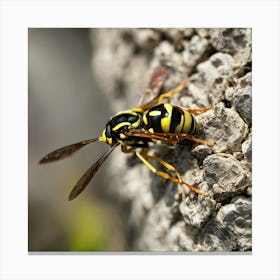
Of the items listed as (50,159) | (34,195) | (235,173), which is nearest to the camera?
(235,173)

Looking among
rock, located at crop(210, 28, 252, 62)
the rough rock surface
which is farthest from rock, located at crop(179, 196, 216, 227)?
rock, located at crop(210, 28, 252, 62)

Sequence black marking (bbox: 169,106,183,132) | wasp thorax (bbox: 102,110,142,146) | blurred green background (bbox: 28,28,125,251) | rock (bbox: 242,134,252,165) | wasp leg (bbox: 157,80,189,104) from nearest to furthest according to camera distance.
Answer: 1. black marking (bbox: 169,106,183,132)
2. rock (bbox: 242,134,252,165)
3. wasp thorax (bbox: 102,110,142,146)
4. wasp leg (bbox: 157,80,189,104)
5. blurred green background (bbox: 28,28,125,251)

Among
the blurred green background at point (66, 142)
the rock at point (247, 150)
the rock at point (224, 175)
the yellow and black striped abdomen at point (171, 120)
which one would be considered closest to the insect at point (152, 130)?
the yellow and black striped abdomen at point (171, 120)

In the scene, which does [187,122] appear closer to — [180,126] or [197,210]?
[180,126]

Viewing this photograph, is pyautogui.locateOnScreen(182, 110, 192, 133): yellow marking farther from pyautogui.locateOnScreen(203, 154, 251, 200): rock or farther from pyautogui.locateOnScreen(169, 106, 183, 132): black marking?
pyautogui.locateOnScreen(203, 154, 251, 200): rock
